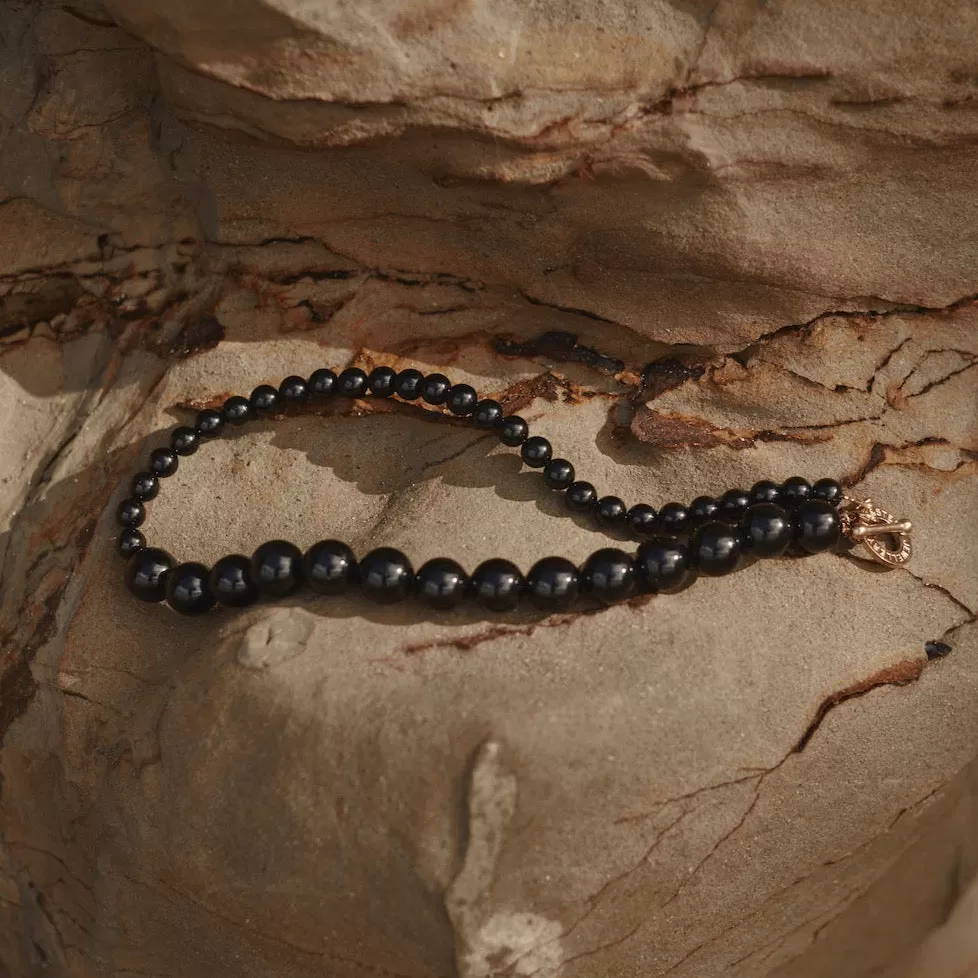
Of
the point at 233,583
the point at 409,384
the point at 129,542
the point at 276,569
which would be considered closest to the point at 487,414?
the point at 409,384

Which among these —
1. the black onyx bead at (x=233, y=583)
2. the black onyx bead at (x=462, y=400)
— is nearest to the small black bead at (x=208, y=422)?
the black onyx bead at (x=233, y=583)

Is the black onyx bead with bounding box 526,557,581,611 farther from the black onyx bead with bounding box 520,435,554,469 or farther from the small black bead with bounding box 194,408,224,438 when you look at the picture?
the small black bead with bounding box 194,408,224,438

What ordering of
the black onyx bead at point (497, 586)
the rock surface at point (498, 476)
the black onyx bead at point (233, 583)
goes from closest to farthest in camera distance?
the rock surface at point (498, 476), the black onyx bead at point (497, 586), the black onyx bead at point (233, 583)

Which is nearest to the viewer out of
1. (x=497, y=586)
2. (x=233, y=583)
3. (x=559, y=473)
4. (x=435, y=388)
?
(x=497, y=586)

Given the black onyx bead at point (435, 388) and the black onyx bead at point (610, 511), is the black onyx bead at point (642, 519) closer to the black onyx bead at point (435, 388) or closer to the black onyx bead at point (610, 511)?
the black onyx bead at point (610, 511)

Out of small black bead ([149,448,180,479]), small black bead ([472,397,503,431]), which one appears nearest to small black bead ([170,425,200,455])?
small black bead ([149,448,180,479])

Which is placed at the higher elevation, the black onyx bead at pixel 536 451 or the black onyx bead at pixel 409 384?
the black onyx bead at pixel 409 384

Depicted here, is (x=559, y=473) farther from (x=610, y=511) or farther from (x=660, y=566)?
(x=660, y=566)
